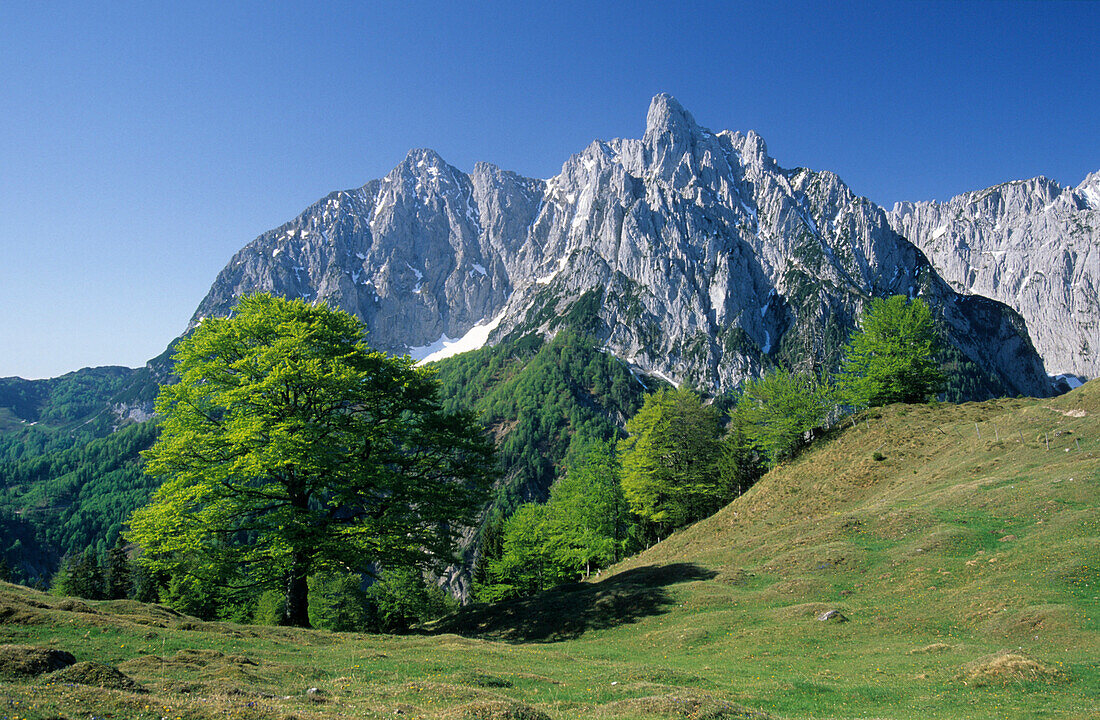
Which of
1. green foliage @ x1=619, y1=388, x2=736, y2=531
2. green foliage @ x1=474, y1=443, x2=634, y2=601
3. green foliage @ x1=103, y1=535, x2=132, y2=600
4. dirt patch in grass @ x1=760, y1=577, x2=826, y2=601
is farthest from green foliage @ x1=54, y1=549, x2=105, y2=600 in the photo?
dirt patch in grass @ x1=760, y1=577, x2=826, y2=601

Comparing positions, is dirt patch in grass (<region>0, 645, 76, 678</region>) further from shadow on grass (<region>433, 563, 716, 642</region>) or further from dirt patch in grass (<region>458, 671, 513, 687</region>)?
shadow on grass (<region>433, 563, 716, 642</region>)

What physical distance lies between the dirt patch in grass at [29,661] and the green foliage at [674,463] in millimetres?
46933

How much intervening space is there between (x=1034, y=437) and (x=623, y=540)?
3446 centimetres

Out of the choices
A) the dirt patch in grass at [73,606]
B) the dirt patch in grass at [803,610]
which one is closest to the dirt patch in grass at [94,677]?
the dirt patch in grass at [73,606]

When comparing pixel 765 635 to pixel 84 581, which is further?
pixel 84 581

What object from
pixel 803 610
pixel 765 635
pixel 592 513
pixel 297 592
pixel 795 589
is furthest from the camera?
pixel 592 513

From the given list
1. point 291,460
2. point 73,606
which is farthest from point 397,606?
point 291,460

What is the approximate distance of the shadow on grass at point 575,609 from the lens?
29219 mm

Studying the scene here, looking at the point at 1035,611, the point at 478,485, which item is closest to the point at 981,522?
the point at 1035,611

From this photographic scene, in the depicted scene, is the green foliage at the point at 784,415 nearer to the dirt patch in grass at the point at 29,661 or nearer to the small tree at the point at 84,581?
the dirt patch in grass at the point at 29,661

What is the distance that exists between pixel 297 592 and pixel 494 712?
18415mm

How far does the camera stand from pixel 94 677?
1032 cm

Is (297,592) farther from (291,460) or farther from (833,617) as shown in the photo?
(833,617)

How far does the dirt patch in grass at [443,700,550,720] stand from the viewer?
10.5 metres
